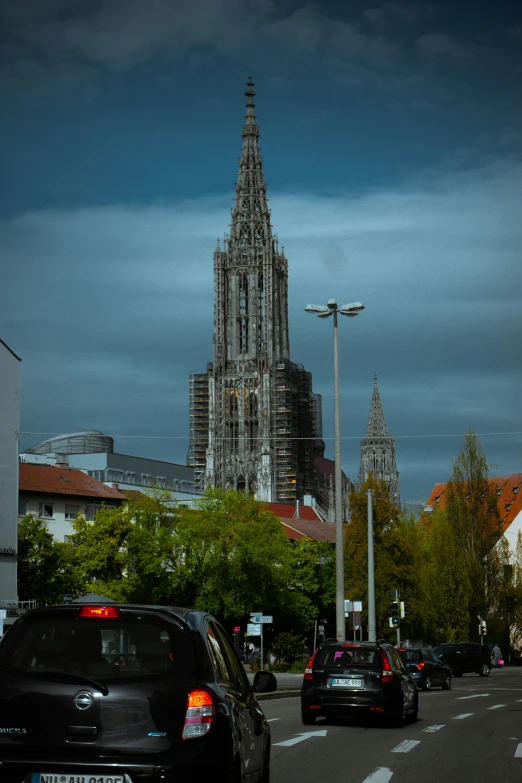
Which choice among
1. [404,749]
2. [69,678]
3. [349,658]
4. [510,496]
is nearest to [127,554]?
[349,658]

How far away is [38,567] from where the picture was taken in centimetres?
6781

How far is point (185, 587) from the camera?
73.8 meters

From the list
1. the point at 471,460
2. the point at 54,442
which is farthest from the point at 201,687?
the point at 54,442

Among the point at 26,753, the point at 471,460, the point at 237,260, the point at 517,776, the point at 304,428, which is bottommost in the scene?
the point at 517,776

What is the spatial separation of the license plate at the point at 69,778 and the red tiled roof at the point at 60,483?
77.3 meters

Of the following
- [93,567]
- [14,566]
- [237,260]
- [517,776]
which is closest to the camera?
[517,776]

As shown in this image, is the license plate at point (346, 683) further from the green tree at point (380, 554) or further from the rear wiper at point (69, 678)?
the green tree at point (380, 554)

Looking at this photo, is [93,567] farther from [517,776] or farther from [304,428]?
[304,428]

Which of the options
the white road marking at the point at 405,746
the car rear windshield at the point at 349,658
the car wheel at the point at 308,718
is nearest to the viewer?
the white road marking at the point at 405,746

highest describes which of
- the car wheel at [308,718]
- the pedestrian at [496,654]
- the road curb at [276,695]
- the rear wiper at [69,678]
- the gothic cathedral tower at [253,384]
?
the gothic cathedral tower at [253,384]

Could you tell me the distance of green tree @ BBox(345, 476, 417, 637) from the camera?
69.2m

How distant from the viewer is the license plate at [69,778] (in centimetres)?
700

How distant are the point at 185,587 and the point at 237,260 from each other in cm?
9702

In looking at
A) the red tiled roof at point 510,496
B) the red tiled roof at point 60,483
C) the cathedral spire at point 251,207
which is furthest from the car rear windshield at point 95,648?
the cathedral spire at point 251,207
